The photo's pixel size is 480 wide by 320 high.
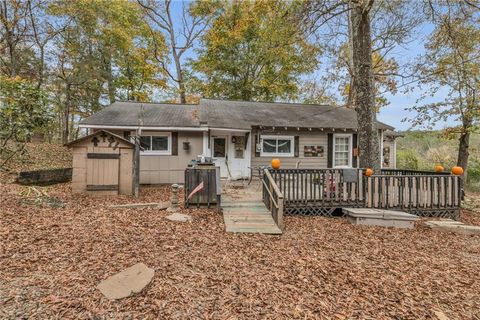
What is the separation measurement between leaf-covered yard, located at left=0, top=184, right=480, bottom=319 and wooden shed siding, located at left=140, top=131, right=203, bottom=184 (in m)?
4.58

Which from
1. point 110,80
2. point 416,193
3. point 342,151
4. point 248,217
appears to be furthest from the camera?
point 110,80

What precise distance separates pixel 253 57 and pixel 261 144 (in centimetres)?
1087

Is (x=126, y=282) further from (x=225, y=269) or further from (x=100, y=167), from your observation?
(x=100, y=167)

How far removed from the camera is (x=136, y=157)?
7.70m

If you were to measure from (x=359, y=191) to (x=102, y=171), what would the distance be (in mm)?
7432

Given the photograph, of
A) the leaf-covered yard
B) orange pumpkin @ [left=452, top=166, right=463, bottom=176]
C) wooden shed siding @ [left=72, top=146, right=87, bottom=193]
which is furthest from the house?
the leaf-covered yard

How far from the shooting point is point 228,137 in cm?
1039

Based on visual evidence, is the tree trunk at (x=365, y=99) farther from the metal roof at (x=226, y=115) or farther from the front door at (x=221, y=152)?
the front door at (x=221, y=152)

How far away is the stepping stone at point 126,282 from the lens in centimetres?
251

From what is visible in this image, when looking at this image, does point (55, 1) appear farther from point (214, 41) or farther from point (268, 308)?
point (268, 308)

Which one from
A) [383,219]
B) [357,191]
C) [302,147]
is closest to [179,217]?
[357,191]

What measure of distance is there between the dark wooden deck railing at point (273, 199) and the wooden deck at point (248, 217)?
0.11 meters

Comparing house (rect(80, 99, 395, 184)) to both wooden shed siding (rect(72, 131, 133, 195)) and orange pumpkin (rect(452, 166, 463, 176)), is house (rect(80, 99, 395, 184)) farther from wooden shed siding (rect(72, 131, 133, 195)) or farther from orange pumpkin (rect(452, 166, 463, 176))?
orange pumpkin (rect(452, 166, 463, 176))

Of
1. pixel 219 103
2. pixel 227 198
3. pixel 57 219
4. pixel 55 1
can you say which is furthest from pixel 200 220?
→ pixel 55 1
